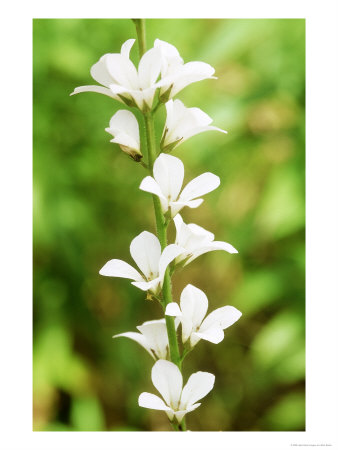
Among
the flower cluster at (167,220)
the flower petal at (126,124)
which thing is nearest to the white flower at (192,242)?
the flower cluster at (167,220)

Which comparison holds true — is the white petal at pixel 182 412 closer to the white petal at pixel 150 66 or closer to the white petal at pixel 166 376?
the white petal at pixel 166 376

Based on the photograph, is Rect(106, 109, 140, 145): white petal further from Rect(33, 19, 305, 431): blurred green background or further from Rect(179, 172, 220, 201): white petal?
Rect(33, 19, 305, 431): blurred green background

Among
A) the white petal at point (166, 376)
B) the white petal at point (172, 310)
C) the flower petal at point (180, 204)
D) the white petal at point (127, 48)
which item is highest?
the white petal at point (127, 48)

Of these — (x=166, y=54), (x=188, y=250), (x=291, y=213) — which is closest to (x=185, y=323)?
(x=188, y=250)

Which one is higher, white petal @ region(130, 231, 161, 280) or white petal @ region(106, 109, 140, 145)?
white petal @ region(106, 109, 140, 145)

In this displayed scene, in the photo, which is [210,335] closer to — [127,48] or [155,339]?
[155,339]

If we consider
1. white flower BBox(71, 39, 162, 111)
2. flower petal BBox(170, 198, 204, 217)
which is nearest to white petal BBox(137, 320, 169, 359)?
flower petal BBox(170, 198, 204, 217)

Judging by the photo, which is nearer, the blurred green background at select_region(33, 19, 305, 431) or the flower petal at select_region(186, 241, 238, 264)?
the flower petal at select_region(186, 241, 238, 264)

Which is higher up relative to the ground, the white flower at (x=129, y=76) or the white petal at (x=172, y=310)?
the white flower at (x=129, y=76)

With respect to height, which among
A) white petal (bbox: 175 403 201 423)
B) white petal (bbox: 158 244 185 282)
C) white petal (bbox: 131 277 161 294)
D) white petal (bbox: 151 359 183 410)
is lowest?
white petal (bbox: 175 403 201 423)
